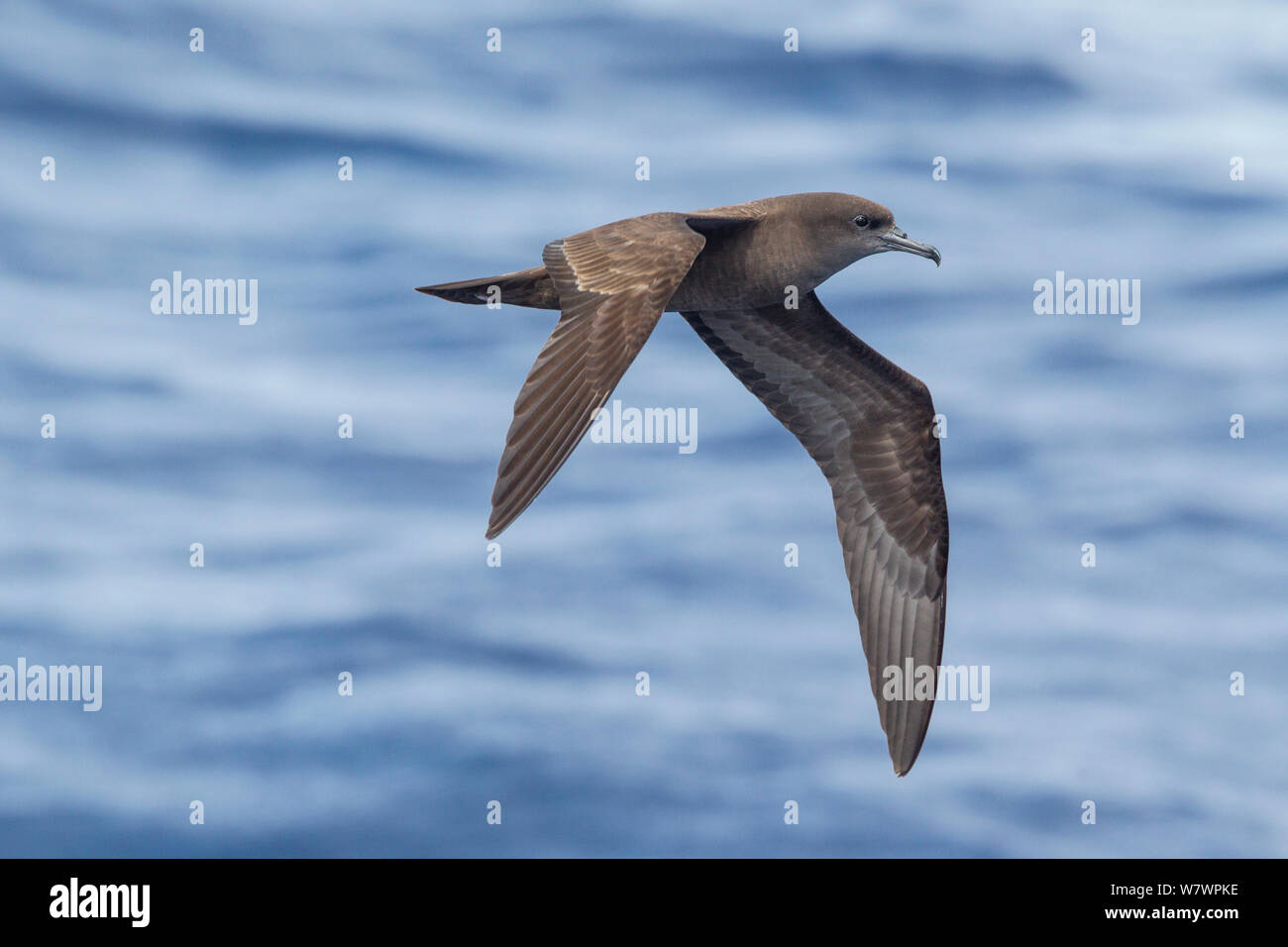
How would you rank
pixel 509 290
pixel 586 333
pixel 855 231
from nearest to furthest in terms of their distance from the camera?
pixel 586 333 < pixel 855 231 < pixel 509 290

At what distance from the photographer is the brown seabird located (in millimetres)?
9234

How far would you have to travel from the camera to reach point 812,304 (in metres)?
12.0

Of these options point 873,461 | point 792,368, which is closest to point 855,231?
point 792,368

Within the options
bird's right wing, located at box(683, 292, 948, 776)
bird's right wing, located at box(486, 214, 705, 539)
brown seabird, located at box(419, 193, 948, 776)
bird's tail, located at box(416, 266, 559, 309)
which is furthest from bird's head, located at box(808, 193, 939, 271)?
bird's tail, located at box(416, 266, 559, 309)

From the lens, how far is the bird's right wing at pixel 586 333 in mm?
8906

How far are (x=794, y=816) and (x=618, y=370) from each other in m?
3.93

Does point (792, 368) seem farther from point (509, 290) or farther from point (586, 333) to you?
point (586, 333)

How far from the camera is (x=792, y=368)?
41.1ft

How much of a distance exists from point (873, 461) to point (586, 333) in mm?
4191

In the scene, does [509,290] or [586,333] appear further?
[509,290]

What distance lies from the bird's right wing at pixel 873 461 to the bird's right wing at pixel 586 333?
2266 mm

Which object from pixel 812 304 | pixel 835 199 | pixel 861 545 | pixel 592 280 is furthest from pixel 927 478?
pixel 592 280

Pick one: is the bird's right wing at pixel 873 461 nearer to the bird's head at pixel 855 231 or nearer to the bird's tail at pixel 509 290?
the bird's head at pixel 855 231

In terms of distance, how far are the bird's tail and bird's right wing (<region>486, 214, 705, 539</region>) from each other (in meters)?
0.71
